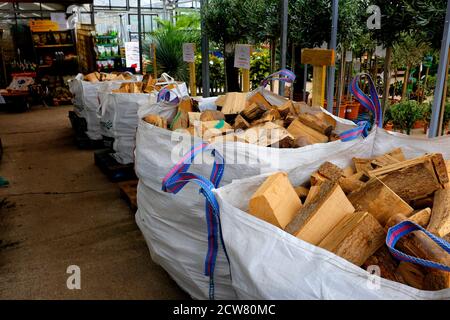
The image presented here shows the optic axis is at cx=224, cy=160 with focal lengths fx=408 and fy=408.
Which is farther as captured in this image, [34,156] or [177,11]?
[177,11]

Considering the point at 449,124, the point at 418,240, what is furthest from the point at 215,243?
the point at 449,124

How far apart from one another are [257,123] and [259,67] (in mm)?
5891

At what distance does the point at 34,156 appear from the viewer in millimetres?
4699

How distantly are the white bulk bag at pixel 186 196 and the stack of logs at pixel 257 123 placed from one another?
16 cm

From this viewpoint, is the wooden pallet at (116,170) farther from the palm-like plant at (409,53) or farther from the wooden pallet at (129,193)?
the palm-like plant at (409,53)

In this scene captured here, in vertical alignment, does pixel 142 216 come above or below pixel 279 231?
below

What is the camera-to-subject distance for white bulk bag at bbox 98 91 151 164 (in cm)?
350

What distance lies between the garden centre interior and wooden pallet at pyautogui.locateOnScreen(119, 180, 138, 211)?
18mm

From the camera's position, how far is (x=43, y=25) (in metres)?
8.76

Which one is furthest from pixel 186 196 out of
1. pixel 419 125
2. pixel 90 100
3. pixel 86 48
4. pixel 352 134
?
pixel 86 48

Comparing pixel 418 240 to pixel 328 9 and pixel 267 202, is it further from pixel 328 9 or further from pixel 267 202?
pixel 328 9

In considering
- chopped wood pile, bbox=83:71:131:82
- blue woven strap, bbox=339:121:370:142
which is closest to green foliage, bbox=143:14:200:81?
chopped wood pile, bbox=83:71:131:82
